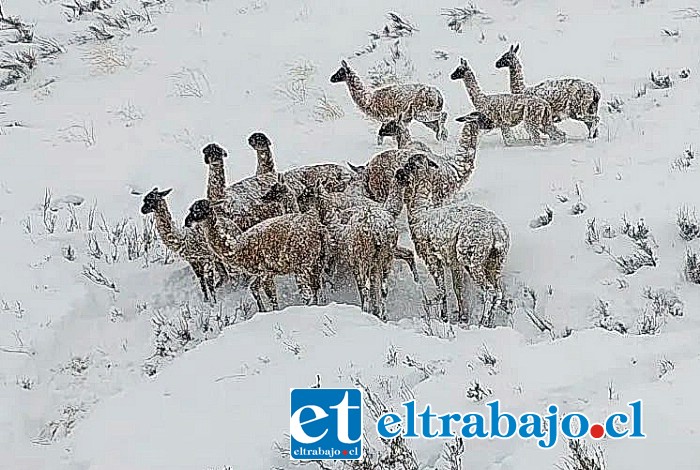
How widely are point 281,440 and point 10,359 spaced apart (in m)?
2.52

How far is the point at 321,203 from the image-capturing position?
716cm

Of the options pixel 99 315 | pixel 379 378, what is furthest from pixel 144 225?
pixel 379 378

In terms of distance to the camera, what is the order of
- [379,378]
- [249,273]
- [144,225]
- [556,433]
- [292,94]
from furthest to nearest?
[292,94], [144,225], [249,273], [379,378], [556,433]

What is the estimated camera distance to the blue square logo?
15.2 feet

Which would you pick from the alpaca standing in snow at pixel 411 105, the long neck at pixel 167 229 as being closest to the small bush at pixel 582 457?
the long neck at pixel 167 229

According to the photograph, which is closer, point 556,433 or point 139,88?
point 556,433

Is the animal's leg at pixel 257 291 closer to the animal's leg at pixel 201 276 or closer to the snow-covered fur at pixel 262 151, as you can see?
the animal's leg at pixel 201 276

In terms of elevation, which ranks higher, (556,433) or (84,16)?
(84,16)

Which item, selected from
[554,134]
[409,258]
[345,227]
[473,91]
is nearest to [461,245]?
[409,258]

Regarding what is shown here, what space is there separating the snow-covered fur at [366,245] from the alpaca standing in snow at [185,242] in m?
0.93

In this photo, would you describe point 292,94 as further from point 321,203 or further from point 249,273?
point 249,273

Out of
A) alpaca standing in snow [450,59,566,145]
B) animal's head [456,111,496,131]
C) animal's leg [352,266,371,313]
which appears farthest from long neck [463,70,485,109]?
animal's leg [352,266,371,313]

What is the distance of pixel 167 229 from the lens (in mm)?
7059

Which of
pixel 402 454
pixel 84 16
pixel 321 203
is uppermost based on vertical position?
pixel 84 16
